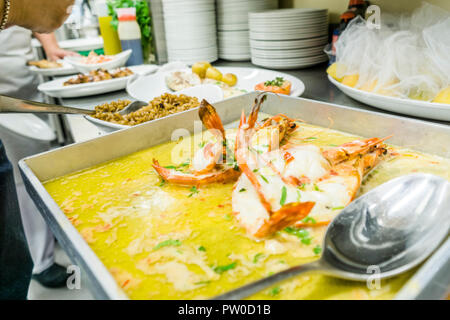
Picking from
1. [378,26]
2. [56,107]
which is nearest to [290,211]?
[56,107]

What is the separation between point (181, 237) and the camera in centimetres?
77

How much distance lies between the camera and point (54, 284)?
253cm

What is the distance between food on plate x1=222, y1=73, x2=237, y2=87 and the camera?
2.04 meters

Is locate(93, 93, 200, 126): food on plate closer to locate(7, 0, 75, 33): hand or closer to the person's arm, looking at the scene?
locate(7, 0, 75, 33): hand

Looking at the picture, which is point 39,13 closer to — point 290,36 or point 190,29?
point 190,29

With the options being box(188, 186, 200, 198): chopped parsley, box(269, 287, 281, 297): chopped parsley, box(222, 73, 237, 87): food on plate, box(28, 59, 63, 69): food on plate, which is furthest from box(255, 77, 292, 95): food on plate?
box(28, 59, 63, 69): food on plate

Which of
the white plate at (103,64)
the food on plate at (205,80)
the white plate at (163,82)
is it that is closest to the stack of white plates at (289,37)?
the white plate at (163,82)

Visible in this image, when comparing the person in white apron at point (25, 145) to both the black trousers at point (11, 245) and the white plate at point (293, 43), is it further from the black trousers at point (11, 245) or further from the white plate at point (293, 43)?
the white plate at point (293, 43)

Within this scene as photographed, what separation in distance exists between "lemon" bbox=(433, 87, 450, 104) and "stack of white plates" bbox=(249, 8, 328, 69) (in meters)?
1.11

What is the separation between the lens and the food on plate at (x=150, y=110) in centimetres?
138

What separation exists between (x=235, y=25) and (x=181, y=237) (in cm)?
219

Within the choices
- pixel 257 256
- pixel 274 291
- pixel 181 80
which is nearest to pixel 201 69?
pixel 181 80

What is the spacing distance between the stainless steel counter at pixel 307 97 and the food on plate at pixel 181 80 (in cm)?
27
